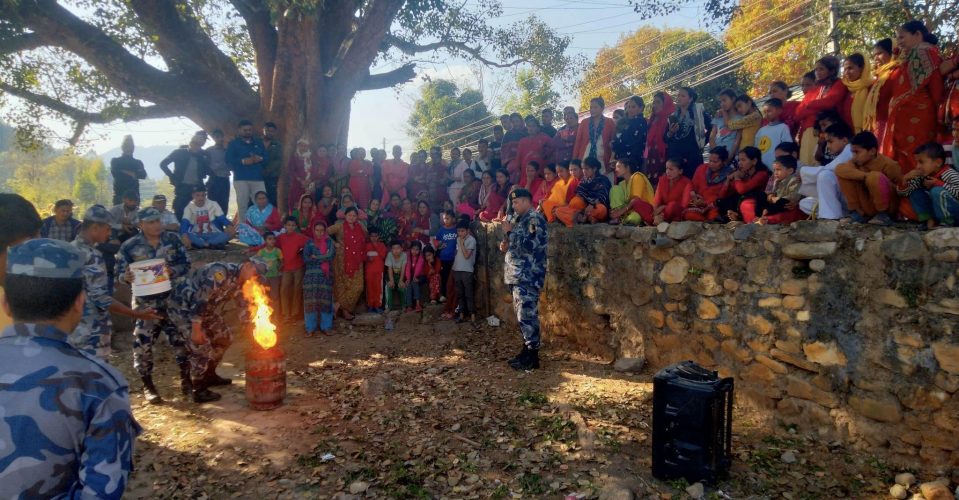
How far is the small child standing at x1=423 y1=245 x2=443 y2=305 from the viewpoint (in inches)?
356

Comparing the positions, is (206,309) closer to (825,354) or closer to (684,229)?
(684,229)

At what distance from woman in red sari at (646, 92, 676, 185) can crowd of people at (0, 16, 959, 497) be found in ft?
0.08

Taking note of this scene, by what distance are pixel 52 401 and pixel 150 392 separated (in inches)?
180

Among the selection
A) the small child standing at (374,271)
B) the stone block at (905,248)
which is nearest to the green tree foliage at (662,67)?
the small child standing at (374,271)

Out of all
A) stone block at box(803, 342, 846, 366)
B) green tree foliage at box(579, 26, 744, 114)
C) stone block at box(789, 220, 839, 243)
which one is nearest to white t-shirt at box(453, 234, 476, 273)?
stone block at box(789, 220, 839, 243)

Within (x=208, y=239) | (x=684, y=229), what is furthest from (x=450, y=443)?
(x=208, y=239)

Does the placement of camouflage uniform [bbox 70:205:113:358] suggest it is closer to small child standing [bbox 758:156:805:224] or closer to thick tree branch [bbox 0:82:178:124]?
small child standing [bbox 758:156:805:224]

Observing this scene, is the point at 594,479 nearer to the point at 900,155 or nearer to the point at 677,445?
the point at 677,445

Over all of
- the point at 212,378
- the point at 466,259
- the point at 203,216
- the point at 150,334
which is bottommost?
the point at 212,378

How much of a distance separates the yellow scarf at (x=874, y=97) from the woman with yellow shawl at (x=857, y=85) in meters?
0.07

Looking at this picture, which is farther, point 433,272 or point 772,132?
point 433,272

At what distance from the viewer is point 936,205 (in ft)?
12.6

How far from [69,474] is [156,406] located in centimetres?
436

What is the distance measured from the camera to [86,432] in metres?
1.73
